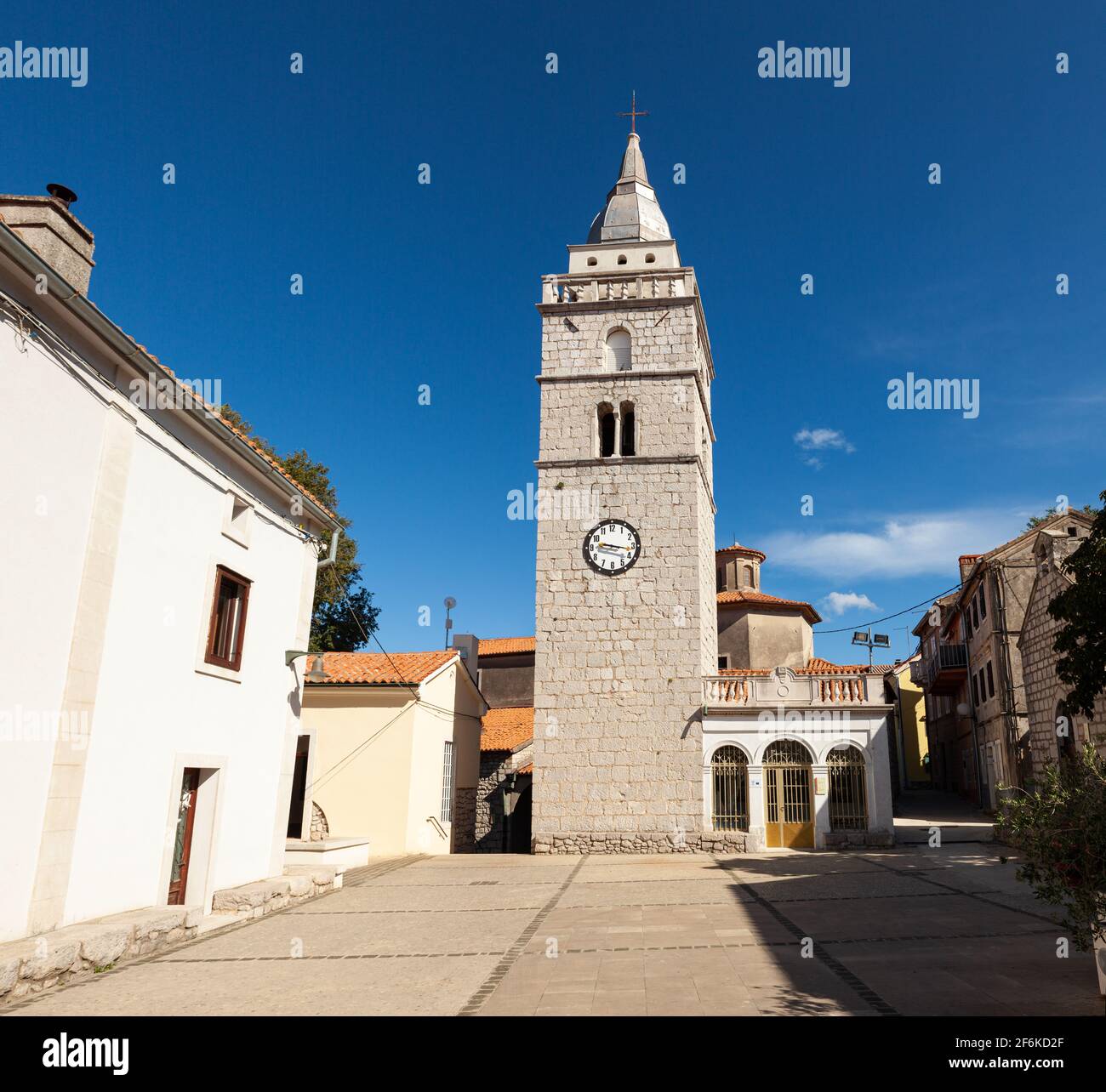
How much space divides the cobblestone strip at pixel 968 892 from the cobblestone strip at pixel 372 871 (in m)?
10.2

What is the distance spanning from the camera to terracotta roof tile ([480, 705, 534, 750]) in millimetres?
27969

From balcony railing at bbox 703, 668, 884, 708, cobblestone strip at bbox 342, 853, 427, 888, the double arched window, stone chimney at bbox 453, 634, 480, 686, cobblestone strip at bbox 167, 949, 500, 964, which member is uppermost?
the double arched window

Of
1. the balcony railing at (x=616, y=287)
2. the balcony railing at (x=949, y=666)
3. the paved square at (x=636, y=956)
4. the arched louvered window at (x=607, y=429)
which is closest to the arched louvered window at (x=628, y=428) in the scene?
the arched louvered window at (x=607, y=429)

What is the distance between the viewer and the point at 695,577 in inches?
869

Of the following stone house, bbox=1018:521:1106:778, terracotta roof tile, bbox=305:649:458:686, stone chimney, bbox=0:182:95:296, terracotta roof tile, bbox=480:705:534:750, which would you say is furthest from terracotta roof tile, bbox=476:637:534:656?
stone chimney, bbox=0:182:95:296

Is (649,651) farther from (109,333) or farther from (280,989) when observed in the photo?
(109,333)

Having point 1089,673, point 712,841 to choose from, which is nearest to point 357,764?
point 712,841

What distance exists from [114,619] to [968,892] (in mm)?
12920

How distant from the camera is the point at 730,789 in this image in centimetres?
2106

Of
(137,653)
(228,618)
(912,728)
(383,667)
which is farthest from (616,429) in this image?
(912,728)

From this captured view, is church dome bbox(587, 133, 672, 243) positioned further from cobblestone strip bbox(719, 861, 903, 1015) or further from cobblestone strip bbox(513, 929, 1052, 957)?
cobblestone strip bbox(513, 929, 1052, 957)

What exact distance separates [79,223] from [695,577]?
53.6 feet

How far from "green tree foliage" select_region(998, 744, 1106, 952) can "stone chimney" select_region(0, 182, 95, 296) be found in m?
11.0
